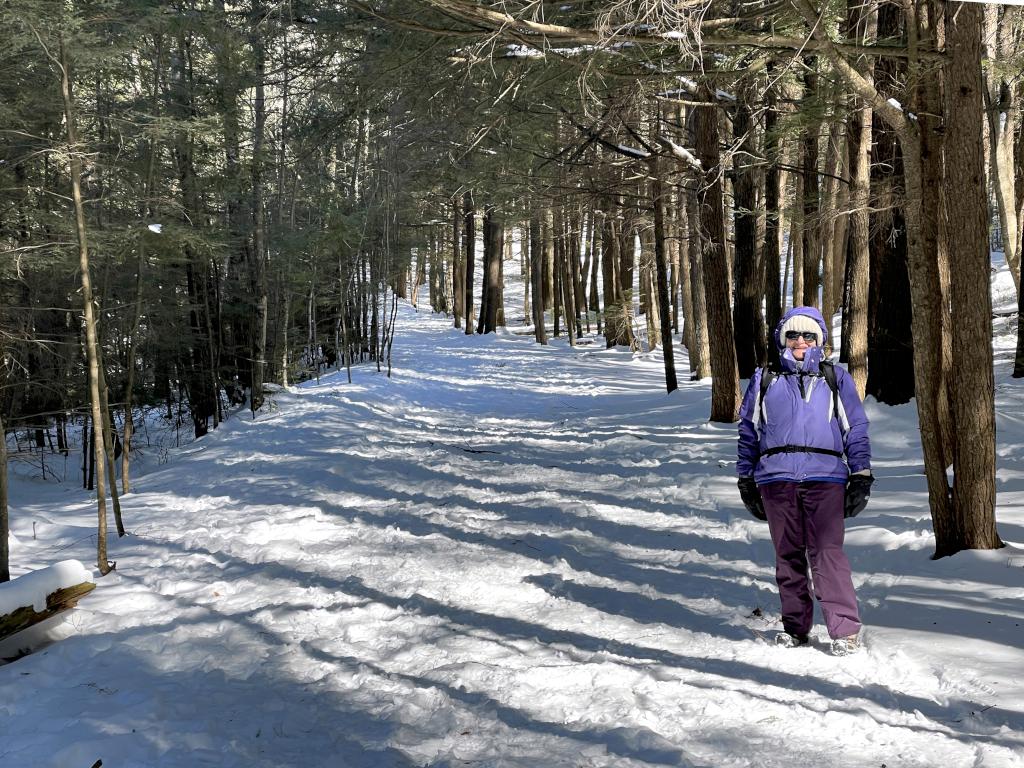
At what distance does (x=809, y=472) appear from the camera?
14.6 feet

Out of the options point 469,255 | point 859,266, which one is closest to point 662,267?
point 859,266

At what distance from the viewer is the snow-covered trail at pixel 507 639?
356 cm

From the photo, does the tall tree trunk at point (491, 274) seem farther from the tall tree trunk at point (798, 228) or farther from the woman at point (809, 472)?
the woman at point (809, 472)

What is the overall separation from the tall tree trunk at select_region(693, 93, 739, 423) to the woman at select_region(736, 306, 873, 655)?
7.75m

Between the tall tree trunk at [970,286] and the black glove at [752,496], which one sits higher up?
the tall tree trunk at [970,286]

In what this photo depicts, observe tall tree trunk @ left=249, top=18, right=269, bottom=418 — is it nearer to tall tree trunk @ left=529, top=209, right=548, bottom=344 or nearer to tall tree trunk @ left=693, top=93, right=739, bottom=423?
tall tree trunk @ left=693, top=93, right=739, bottom=423

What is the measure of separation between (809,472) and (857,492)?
0.93 ft

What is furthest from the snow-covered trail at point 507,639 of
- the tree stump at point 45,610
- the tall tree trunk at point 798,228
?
the tall tree trunk at point 798,228

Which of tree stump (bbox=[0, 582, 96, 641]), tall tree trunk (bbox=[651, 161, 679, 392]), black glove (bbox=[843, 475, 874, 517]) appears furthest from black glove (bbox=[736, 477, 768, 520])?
tall tree trunk (bbox=[651, 161, 679, 392])

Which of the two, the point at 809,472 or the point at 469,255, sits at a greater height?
the point at 469,255

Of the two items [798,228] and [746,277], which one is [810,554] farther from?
[798,228]

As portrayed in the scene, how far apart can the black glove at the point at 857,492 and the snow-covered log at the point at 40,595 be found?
17.8 ft

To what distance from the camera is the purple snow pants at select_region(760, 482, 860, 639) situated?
4344 mm

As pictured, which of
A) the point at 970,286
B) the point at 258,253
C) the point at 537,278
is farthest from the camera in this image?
the point at 537,278
